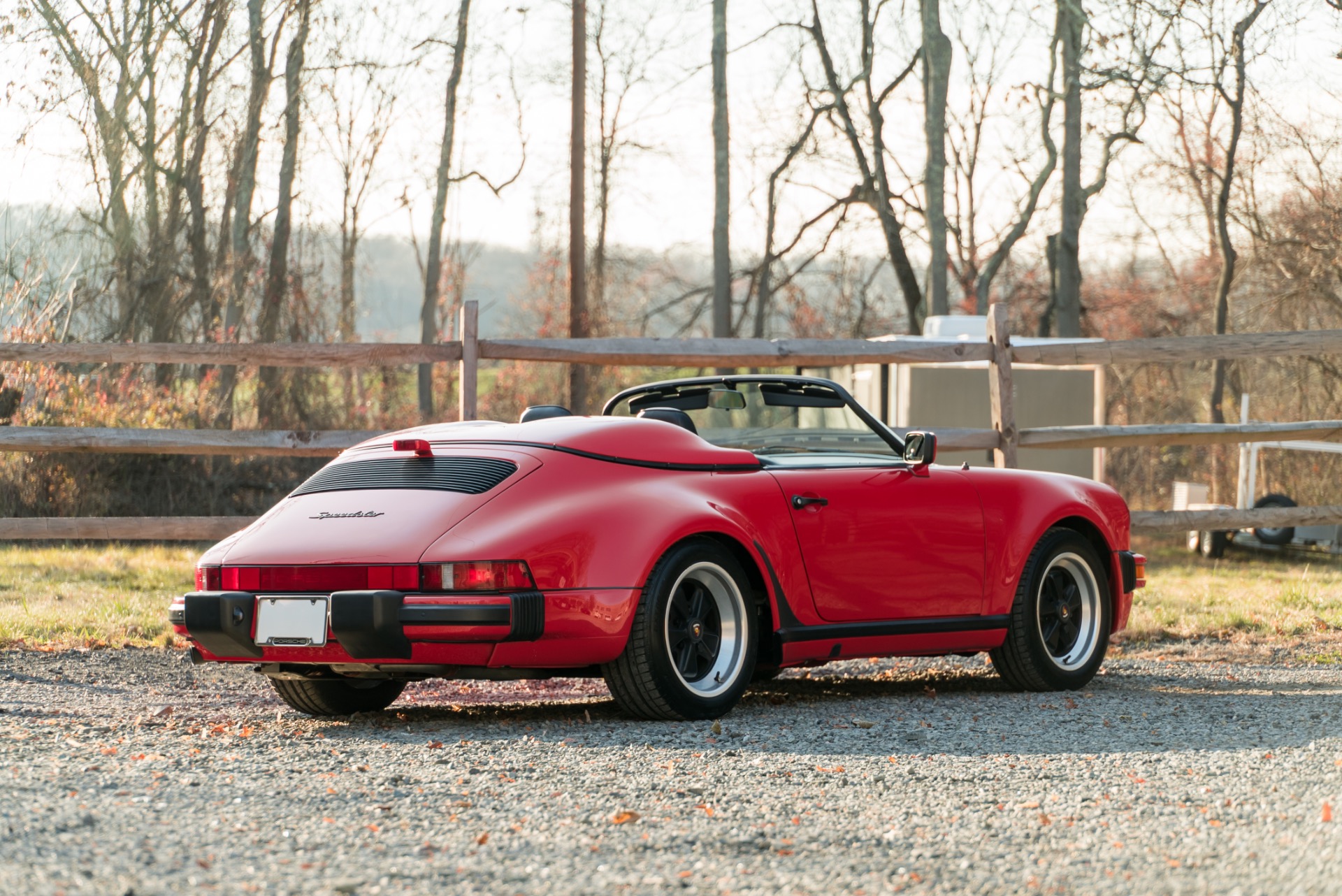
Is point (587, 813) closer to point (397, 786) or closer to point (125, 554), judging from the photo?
point (397, 786)

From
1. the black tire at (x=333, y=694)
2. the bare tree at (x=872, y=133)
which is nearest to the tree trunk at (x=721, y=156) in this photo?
the bare tree at (x=872, y=133)

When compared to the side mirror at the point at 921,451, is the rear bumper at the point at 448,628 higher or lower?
lower

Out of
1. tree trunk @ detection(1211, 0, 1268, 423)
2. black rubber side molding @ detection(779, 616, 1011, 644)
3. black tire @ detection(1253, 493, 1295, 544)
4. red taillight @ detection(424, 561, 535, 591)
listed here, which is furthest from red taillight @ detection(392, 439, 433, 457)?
tree trunk @ detection(1211, 0, 1268, 423)

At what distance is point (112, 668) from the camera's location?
7461 millimetres

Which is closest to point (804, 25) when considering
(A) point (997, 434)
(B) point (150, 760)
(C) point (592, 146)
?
(C) point (592, 146)

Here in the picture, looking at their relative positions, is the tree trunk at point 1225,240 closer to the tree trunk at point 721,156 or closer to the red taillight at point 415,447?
the tree trunk at point 721,156

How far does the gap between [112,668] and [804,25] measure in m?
22.7

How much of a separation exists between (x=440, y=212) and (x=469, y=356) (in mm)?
22272

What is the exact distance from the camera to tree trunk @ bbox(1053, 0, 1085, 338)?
78.7 feet

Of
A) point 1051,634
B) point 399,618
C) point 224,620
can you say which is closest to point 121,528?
point 224,620

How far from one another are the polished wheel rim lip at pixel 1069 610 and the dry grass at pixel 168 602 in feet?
6.40

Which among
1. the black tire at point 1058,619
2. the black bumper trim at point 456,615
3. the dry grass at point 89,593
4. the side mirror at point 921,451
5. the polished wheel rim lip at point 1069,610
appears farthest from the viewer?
the dry grass at point 89,593

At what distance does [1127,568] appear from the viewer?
6934 millimetres

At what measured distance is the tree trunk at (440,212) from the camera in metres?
28.7
